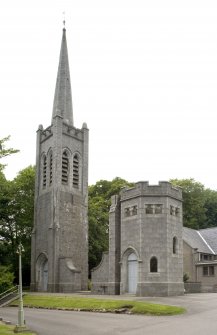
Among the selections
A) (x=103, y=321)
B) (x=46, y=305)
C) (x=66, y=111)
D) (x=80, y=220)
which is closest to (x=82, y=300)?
(x=46, y=305)

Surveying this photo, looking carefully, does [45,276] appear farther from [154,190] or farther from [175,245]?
[154,190]

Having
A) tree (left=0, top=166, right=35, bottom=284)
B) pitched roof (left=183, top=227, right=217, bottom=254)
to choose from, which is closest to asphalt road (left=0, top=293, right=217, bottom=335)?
tree (left=0, top=166, right=35, bottom=284)

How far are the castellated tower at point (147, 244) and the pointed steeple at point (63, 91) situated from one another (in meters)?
16.2

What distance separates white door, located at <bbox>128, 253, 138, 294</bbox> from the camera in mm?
33094

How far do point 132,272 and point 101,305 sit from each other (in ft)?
29.1

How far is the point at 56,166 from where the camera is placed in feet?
144

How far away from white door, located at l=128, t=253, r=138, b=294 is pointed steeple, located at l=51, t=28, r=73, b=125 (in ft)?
64.2

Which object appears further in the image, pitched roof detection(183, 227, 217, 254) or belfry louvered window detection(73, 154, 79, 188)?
pitched roof detection(183, 227, 217, 254)

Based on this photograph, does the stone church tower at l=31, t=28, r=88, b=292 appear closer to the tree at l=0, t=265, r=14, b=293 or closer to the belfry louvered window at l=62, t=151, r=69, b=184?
the belfry louvered window at l=62, t=151, r=69, b=184

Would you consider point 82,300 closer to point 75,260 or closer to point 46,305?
point 46,305

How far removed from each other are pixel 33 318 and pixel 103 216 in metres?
33.1

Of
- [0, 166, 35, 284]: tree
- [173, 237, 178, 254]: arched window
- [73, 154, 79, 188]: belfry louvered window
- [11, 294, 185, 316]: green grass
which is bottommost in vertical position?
[11, 294, 185, 316]: green grass

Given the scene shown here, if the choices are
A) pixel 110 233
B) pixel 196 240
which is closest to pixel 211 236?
pixel 196 240

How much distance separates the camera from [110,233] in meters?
36.1
